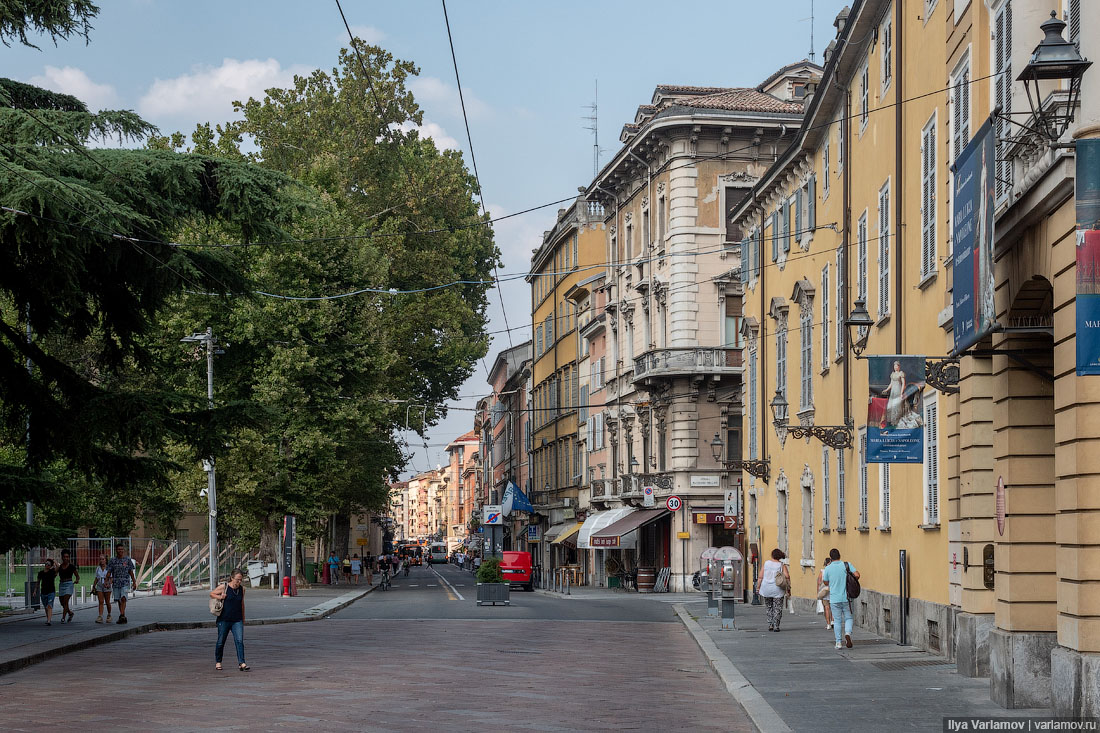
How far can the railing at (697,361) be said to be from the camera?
5112 cm

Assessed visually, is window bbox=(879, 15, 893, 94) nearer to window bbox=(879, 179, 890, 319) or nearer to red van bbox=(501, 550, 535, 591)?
window bbox=(879, 179, 890, 319)

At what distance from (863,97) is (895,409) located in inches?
440

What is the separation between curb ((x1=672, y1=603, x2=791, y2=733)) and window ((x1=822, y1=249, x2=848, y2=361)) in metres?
6.70

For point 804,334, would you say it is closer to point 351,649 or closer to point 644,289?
point 351,649

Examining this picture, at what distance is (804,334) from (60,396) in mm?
16352

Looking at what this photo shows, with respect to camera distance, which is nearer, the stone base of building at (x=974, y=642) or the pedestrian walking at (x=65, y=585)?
the stone base of building at (x=974, y=642)

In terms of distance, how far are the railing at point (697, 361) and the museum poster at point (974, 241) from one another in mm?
36156

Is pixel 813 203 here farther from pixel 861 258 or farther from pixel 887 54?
pixel 887 54

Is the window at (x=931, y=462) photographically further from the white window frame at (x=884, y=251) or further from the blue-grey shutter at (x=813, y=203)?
the blue-grey shutter at (x=813, y=203)

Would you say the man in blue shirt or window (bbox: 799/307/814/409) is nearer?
the man in blue shirt

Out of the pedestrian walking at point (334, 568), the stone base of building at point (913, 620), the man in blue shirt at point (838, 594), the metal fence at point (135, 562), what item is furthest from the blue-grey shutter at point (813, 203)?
the pedestrian walking at point (334, 568)

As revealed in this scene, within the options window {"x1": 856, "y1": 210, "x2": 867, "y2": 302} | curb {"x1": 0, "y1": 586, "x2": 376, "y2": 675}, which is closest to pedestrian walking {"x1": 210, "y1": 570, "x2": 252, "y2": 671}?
curb {"x1": 0, "y1": 586, "x2": 376, "y2": 675}

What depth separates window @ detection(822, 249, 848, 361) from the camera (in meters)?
28.6

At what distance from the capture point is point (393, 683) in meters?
17.6
